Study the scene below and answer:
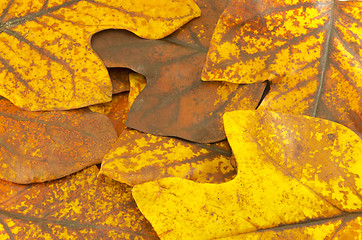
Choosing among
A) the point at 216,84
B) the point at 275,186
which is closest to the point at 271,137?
the point at 275,186

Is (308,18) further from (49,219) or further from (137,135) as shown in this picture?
(49,219)

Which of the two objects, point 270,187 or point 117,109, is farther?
point 117,109

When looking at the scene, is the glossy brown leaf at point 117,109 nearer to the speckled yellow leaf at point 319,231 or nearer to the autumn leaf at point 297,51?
the autumn leaf at point 297,51

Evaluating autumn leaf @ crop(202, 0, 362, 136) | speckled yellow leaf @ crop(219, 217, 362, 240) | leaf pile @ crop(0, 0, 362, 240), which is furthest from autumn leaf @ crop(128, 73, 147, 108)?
speckled yellow leaf @ crop(219, 217, 362, 240)

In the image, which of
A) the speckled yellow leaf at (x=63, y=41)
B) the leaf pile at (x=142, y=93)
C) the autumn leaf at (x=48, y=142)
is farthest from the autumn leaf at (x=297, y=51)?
the autumn leaf at (x=48, y=142)

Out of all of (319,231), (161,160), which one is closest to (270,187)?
(319,231)

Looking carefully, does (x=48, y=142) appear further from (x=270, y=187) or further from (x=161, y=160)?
(x=270, y=187)
